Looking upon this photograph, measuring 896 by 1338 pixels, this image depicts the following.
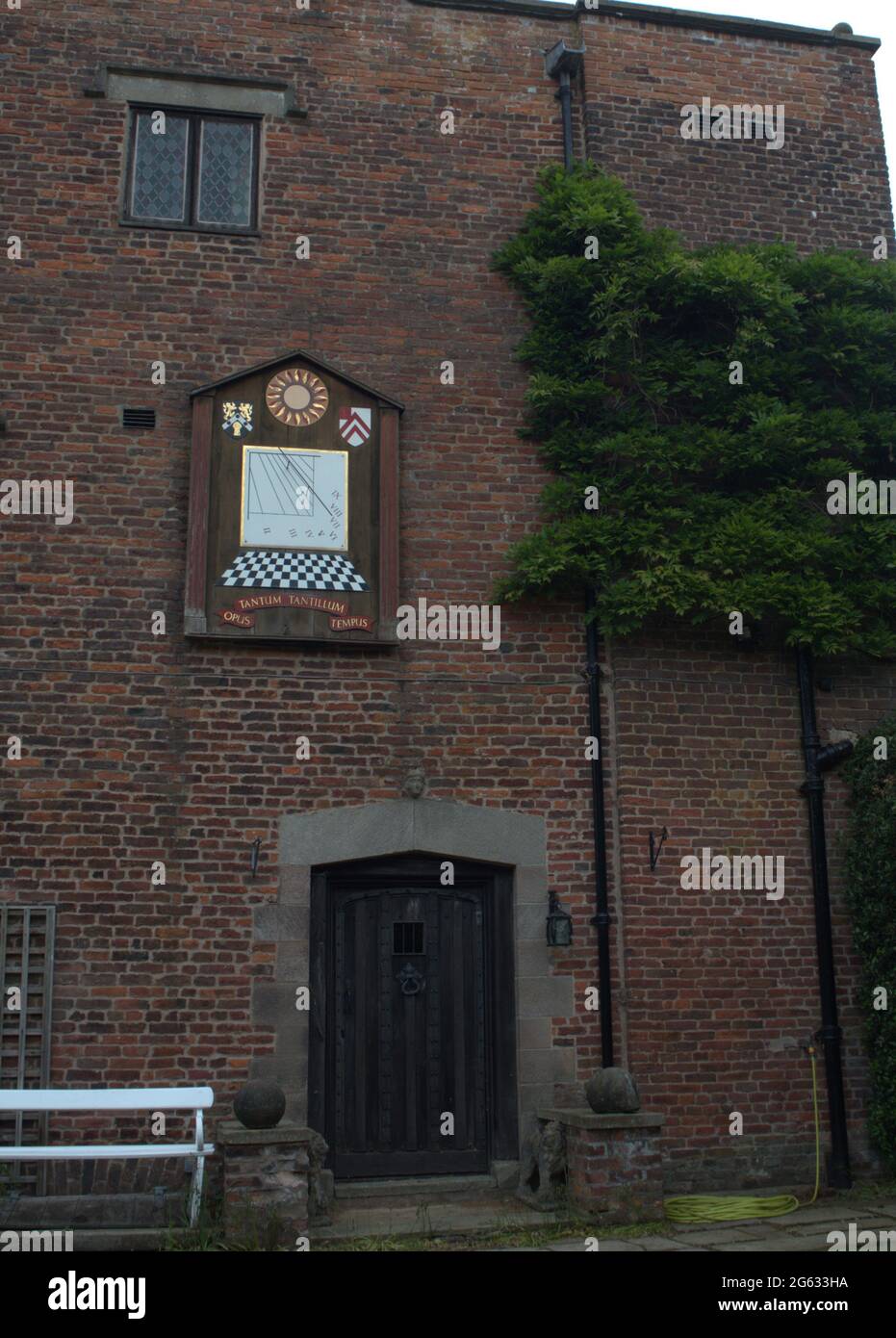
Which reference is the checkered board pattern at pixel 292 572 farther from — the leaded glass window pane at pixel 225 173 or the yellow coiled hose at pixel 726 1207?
the yellow coiled hose at pixel 726 1207

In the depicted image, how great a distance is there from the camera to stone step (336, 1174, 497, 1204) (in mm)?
8719

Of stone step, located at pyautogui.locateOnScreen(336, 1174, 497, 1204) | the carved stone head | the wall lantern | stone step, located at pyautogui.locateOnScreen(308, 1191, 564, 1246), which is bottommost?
stone step, located at pyautogui.locateOnScreen(308, 1191, 564, 1246)

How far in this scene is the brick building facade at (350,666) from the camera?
347 inches

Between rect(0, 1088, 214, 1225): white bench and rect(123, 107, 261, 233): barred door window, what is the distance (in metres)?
6.32

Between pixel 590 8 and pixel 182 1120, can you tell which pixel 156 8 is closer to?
pixel 590 8

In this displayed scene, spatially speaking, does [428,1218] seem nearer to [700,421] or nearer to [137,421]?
[137,421]

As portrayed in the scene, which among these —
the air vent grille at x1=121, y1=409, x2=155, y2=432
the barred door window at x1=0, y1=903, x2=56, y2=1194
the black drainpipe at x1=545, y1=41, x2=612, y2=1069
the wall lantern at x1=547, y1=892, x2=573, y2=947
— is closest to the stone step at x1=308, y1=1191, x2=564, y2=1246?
the black drainpipe at x1=545, y1=41, x2=612, y2=1069

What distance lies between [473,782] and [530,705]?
2.40 feet

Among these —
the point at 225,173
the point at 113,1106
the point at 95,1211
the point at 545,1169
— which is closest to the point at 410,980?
the point at 545,1169

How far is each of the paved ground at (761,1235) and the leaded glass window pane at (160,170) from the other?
25.6ft

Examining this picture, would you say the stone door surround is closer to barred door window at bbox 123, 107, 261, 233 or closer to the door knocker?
the door knocker

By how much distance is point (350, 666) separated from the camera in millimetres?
A: 9414

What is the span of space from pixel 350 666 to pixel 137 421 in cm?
241

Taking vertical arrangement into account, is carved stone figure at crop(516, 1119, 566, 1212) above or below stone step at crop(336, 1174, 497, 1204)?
above
